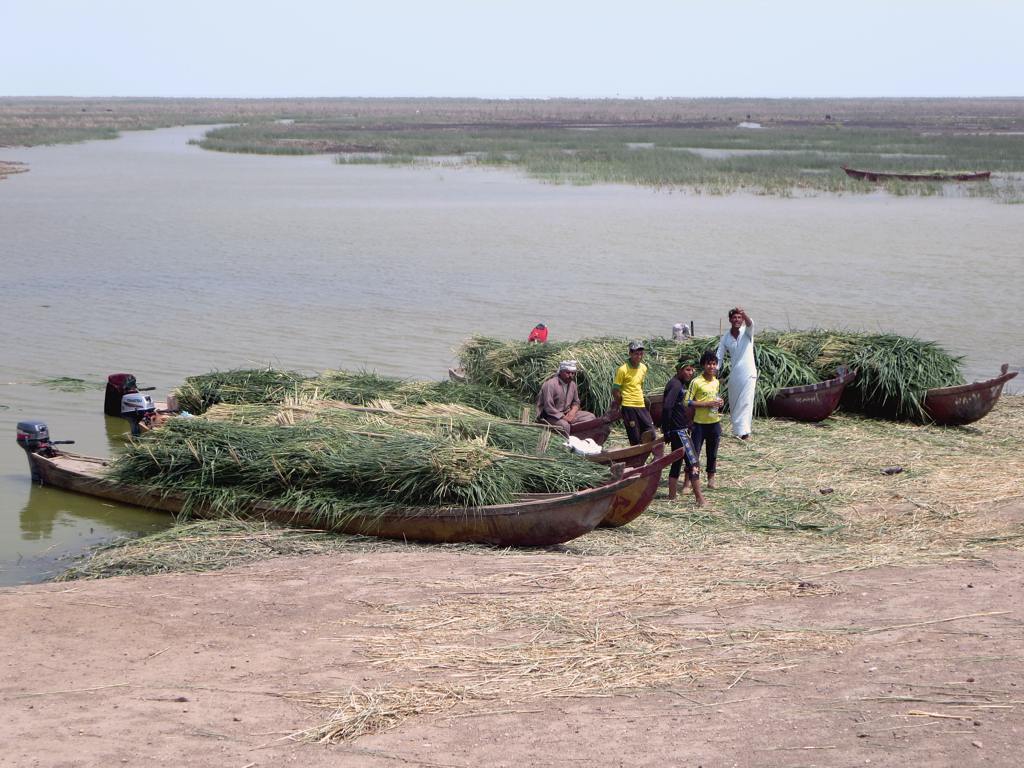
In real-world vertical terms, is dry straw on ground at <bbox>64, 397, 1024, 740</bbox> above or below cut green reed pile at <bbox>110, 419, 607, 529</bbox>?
below

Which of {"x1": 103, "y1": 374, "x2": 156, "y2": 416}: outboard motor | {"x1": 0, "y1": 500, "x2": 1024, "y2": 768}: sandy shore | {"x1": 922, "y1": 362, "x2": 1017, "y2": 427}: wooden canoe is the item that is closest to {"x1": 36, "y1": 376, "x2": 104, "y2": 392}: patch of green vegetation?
{"x1": 103, "y1": 374, "x2": 156, "y2": 416}: outboard motor

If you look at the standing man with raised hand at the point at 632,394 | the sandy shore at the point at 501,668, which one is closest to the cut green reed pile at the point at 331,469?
the sandy shore at the point at 501,668

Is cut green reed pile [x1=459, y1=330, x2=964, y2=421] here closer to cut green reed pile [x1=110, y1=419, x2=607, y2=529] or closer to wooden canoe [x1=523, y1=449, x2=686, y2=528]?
cut green reed pile [x1=110, y1=419, x2=607, y2=529]

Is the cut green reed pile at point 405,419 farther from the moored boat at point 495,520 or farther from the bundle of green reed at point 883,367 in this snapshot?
the bundle of green reed at point 883,367

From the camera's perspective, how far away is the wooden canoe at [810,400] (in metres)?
14.2

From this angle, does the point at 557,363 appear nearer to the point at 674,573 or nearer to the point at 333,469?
the point at 333,469

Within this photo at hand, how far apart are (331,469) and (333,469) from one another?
0.10 feet

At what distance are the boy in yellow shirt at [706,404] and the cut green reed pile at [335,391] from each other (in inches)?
96.6

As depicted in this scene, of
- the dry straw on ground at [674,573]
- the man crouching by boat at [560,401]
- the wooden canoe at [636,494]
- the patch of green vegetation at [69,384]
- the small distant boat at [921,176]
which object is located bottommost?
the patch of green vegetation at [69,384]

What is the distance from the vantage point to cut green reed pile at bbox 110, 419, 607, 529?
10.0m

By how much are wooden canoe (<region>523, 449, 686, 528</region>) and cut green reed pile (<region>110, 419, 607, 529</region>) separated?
277 mm

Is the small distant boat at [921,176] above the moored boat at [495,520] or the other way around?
above

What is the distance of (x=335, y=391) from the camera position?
13.2 meters

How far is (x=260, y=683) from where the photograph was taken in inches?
267
